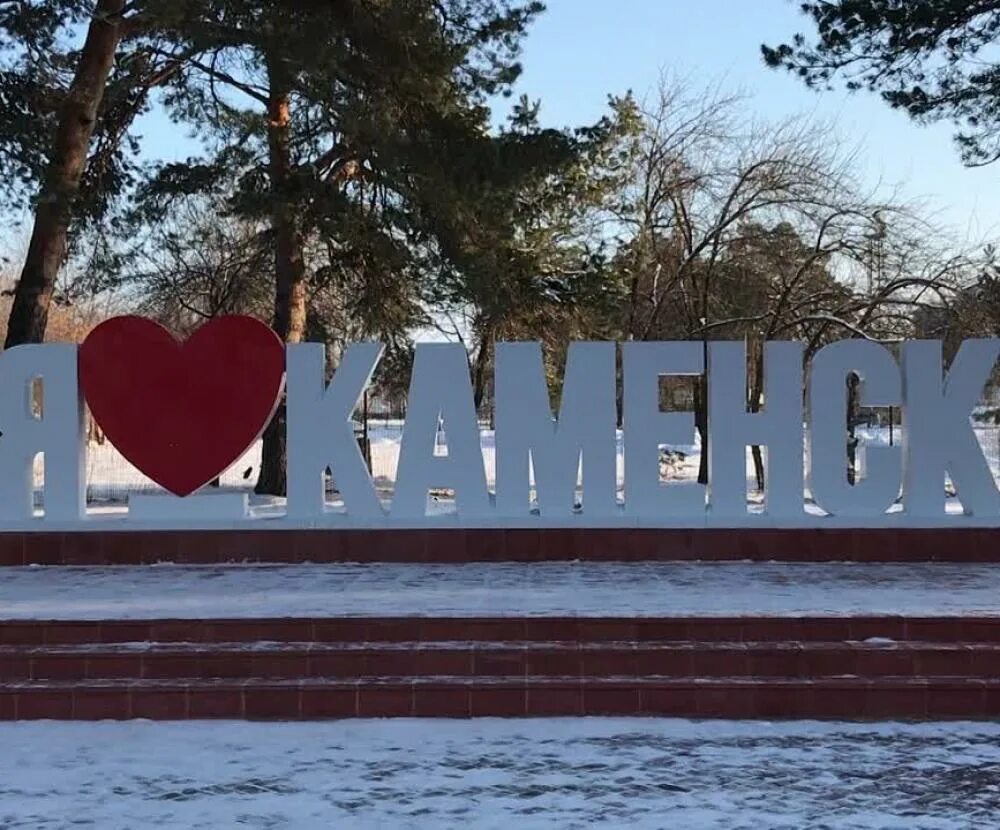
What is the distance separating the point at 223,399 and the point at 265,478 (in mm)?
8577

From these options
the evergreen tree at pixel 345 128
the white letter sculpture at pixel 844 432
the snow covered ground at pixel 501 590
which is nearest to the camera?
the snow covered ground at pixel 501 590

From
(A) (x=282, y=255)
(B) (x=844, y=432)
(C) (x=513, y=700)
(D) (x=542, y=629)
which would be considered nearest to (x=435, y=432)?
(D) (x=542, y=629)

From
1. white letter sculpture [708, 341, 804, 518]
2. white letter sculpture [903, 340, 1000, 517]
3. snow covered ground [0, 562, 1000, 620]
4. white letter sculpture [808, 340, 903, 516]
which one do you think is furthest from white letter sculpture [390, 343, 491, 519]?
white letter sculpture [903, 340, 1000, 517]

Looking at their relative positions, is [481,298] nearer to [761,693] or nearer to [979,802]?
[761,693]

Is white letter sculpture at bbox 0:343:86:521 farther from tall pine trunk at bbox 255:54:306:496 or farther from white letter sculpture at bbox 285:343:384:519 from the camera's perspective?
tall pine trunk at bbox 255:54:306:496

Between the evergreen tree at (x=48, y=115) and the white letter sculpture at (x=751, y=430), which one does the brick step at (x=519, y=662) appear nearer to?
the white letter sculpture at (x=751, y=430)

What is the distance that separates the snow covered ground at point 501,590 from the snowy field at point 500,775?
1.19 m

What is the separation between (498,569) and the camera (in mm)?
9859

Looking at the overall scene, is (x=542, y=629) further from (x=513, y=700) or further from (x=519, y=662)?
(x=513, y=700)

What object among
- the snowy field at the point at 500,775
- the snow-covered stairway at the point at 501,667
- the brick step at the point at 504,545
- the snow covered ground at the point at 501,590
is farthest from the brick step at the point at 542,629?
the brick step at the point at 504,545

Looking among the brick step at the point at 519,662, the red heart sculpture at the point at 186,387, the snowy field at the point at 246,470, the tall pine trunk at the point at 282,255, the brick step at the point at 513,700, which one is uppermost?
the tall pine trunk at the point at 282,255

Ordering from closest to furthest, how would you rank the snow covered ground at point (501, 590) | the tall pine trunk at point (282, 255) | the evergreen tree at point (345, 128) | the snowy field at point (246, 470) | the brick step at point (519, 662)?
the brick step at point (519, 662)
the snow covered ground at point (501, 590)
the evergreen tree at point (345, 128)
the tall pine trunk at point (282, 255)
the snowy field at point (246, 470)

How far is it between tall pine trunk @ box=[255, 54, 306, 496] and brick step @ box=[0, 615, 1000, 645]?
8.17m

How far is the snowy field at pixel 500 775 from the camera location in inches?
197
